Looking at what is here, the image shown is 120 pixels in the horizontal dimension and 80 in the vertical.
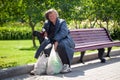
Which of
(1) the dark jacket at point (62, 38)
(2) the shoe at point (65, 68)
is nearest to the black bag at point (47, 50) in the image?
(1) the dark jacket at point (62, 38)

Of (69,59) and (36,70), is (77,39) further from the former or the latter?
(36,70)

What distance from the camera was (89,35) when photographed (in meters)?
10.0

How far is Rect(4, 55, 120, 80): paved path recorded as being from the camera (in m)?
7.21

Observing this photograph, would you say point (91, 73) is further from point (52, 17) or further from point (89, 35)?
point (89, 35)

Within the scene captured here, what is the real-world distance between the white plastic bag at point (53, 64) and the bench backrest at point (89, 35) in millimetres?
1641

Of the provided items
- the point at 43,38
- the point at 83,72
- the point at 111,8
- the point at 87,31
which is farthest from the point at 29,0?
the point at 111,8

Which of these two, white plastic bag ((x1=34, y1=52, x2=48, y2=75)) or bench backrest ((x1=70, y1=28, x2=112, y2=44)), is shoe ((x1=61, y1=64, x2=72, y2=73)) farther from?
bench backrest ((x1=70, y1=28, x2=112, y2=44))

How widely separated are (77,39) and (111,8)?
8859mm

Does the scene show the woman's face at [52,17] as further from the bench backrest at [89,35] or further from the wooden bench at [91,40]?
the bench backrest at [89,35]

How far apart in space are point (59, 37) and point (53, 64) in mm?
699

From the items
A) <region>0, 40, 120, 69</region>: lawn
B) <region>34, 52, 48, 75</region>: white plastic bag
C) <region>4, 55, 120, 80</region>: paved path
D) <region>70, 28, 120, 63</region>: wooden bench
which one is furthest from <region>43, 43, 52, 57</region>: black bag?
<region>0, 40, 120, 69</region>: lawn

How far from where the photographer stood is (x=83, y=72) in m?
7.93

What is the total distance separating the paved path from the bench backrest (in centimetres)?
69

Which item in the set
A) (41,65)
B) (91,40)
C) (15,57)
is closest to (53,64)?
(41,65)
